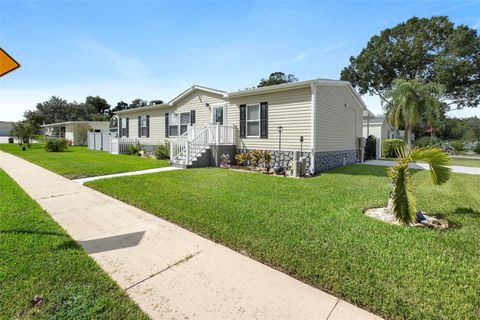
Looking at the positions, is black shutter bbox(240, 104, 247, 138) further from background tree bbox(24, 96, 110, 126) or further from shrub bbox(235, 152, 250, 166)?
background tree bbox(24, 96, 110, 126)

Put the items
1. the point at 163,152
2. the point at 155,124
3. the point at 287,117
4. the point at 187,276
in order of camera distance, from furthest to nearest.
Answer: the point at 155,124 → the point at 163,152 → the point at 287,117 → the point at 187,276

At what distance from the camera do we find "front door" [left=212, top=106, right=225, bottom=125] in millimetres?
12781

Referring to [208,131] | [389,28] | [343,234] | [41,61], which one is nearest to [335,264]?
[343,234]

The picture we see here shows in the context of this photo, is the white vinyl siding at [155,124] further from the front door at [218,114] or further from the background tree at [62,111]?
the background tree at [62,111]

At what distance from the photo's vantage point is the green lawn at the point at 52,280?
217 cm

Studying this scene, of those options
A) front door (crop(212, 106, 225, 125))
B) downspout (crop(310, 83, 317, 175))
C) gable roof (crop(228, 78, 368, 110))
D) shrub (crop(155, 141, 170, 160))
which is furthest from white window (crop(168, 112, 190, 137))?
downspout (crop(310, 83, 317, 175))

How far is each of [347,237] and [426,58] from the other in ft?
100

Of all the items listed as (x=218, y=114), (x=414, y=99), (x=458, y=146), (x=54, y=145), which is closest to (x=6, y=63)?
(x=218, y=114)

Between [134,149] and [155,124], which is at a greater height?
[155,124]

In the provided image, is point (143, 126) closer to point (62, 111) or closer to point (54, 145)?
point (54, 145)

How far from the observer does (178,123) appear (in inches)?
604

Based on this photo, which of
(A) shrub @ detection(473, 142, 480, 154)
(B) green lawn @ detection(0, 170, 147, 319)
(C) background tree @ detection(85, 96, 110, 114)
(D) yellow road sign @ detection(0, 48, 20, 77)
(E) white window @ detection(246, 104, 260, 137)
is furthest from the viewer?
(C) background tree @ detection(85, 96, 110, 114)

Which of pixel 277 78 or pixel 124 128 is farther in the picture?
pixel 277 78

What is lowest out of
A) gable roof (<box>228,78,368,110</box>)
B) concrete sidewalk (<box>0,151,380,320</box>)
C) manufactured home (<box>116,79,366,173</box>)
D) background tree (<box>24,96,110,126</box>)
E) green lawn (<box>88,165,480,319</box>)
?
concrete sidewalk (<box>0,151,380,320</box>)
